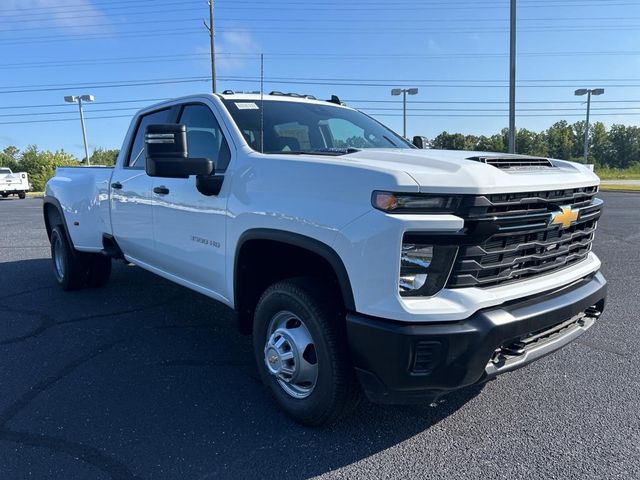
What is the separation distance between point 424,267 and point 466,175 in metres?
0.46

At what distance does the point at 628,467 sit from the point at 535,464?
0.44 m

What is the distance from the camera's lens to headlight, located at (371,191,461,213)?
2281mm

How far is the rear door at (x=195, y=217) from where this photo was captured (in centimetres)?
342

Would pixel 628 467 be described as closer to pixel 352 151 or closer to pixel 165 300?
pixel 352 151

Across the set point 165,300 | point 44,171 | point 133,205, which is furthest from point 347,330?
point 44,171

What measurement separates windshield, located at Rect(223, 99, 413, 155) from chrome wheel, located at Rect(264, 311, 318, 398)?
3.54 feet

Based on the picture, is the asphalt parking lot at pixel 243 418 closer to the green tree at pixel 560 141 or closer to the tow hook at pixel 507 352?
the tow hook at pixel 507 352

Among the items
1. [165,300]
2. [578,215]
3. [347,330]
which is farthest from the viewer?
[165,300]

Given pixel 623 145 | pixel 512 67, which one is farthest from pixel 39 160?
pixel 623 145

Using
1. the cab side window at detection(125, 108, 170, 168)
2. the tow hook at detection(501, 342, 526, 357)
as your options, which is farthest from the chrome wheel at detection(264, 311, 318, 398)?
the cab side window at detection(125, 108, 170, 168)

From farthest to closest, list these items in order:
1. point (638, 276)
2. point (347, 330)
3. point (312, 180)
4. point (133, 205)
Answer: point (638, 276)
point (133, 205)
point (312, 180)
point (347, 330)

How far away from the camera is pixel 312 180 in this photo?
2.65 m

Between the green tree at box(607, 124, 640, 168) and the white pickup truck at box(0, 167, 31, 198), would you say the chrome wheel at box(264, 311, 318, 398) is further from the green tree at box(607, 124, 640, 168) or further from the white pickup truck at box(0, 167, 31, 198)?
the green tree at box(607, 124, 640, 168)

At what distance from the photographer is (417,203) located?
2283mm
